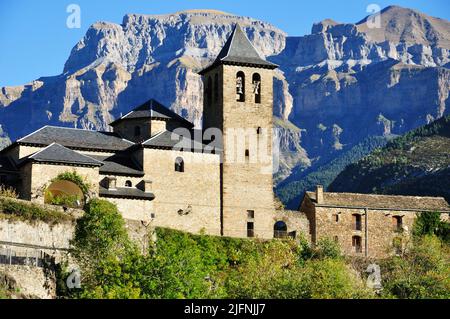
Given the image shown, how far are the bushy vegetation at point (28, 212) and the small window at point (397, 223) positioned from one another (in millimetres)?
25697

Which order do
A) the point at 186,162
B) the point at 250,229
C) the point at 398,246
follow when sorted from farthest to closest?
the point at 398,246 < the point at 250,229 < the point at 186,162

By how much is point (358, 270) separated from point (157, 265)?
21.2 metres

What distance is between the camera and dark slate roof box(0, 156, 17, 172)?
67.7 metres

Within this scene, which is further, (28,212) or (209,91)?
(209,91)

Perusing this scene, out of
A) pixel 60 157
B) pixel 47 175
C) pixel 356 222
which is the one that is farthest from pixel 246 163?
pixel 47 175

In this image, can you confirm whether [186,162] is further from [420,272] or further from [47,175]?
[420,272]

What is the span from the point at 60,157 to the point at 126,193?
470 cm

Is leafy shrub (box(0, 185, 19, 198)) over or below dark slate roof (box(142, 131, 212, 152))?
below

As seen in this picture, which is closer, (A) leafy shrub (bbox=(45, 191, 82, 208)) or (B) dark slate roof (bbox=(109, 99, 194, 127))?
(A) leafy shrub (bbox=(45, 191, 82, 208))

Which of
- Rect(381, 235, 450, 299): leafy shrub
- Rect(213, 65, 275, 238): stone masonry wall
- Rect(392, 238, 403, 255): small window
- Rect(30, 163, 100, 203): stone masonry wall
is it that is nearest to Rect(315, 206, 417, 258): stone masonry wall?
Rect(392, 238, 403, 255): small window

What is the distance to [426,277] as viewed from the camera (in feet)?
212

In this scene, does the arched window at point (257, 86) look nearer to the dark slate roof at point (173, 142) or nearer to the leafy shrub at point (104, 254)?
the dark slate roof at point (173, 142)

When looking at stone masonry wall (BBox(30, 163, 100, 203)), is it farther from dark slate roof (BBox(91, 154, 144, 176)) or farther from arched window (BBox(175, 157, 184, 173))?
arched window (BBox(175, 157, 184, 173))

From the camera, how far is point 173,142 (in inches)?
2778
